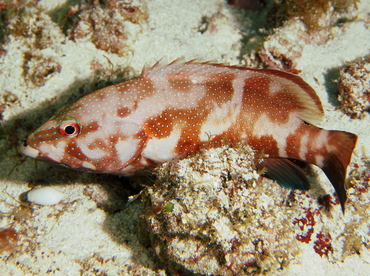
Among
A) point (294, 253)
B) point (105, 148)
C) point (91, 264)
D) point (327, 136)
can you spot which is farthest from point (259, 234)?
point (91, 264)

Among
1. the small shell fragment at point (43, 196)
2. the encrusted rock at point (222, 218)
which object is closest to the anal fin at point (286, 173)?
the encrusted rock at point (222, 218)

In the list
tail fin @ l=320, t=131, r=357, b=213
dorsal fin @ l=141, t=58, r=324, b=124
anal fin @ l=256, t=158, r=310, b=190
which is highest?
dorsal fin @ l=141, t=58, r=324, b=124

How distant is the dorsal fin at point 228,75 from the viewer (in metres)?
3.13

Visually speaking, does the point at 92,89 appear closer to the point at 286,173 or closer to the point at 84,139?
the point at 84,139

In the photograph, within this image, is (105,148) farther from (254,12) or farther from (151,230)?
(254,12)

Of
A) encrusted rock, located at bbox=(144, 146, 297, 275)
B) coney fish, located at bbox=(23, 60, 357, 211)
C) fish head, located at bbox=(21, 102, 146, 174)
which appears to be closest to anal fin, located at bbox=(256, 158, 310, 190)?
coney fish, located at bbox=(23, 60, 357, 211)

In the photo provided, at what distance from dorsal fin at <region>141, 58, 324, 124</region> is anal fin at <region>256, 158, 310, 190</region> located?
2.08 feet

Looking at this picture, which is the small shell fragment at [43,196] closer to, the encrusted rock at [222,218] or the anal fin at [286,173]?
the encrusted rock at [222,218]

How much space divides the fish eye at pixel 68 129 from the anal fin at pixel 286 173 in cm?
235

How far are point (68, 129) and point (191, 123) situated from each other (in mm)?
1459

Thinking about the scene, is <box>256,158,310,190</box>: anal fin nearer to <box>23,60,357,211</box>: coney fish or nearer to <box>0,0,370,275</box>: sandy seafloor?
<box>23,60,357,211</box>: coney fish

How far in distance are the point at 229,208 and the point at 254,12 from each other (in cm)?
497

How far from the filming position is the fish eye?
2.89m

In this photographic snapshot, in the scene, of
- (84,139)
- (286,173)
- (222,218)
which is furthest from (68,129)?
(286,173)
